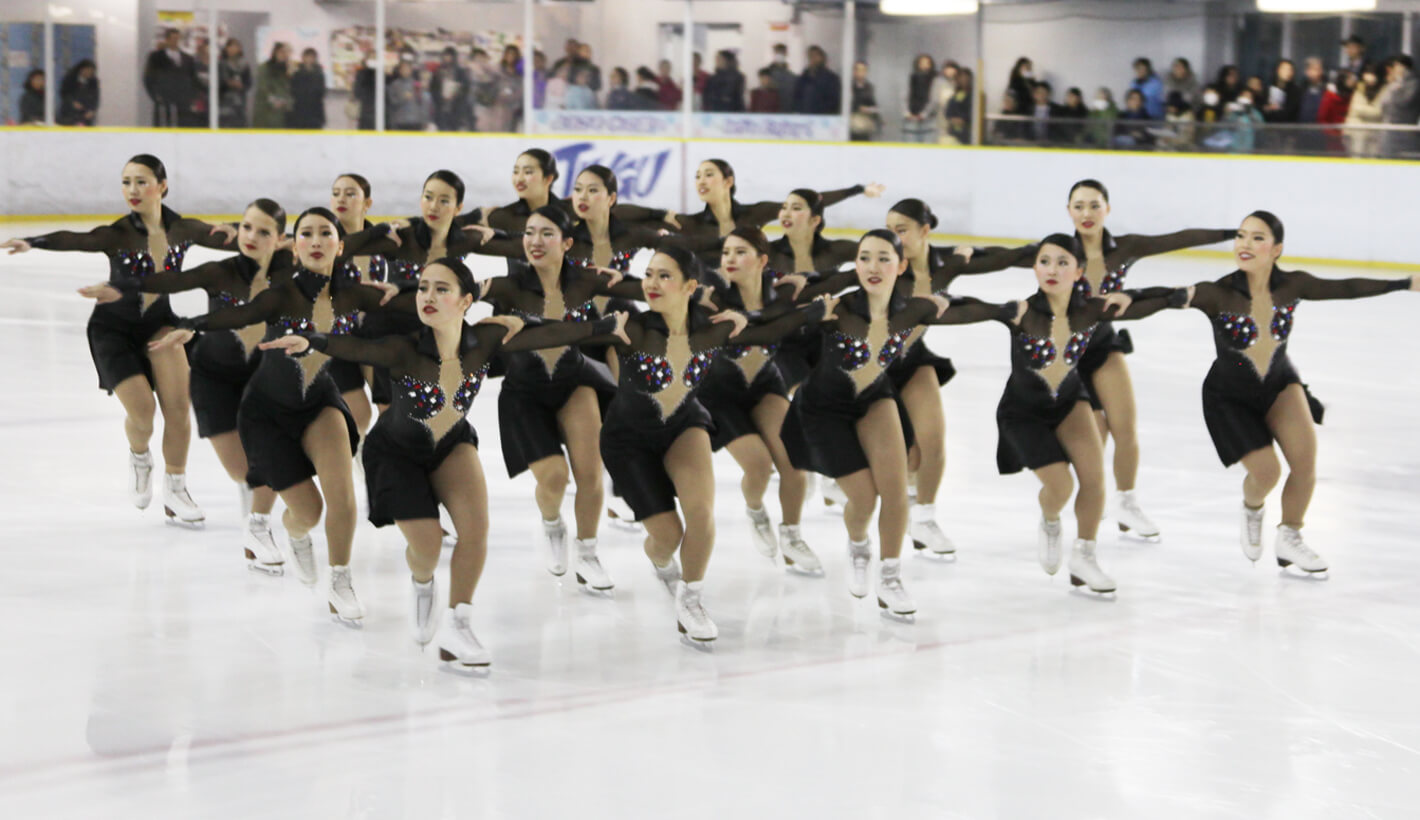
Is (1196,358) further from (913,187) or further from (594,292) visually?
(913,187)

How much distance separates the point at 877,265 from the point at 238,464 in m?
2.68

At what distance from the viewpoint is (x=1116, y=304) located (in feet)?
20.9

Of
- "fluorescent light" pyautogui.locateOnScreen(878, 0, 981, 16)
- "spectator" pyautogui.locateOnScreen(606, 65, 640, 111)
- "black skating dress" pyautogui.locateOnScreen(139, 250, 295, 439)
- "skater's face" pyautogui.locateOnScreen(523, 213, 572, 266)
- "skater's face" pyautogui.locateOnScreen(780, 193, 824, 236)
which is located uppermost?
"fluorescent light" pyautogui.locateOnScreen(878, 0, 981, 16)

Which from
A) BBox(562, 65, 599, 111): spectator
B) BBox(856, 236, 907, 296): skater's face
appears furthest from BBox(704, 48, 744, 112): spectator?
BBox(856, 236, 907, 296): skater's face

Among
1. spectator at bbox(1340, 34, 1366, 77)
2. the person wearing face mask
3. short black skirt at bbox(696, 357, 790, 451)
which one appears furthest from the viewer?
spectator at bbox(1340, 34, 1366, 77)

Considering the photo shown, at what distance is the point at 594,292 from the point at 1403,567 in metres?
3.39

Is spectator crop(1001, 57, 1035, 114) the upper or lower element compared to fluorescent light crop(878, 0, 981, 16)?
lower

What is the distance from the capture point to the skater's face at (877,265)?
19.5 feet

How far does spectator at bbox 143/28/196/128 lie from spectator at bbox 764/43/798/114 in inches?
261

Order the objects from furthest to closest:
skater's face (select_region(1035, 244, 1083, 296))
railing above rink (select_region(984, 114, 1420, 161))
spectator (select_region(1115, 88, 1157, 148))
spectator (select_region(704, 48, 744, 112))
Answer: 1. spectator (select_region(704, 48, 744, 112))
2. spectator (select_region(1115, 88, 1157, 148))
3. railing above rink (select_region(984, 114, 1420, 161))
4. skater's face (select_region(1035, 244, 1083, 296))

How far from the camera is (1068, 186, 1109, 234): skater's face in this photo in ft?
23.0

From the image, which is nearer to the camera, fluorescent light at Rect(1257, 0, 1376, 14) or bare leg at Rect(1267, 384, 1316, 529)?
bare leg at Rect(1267, 384, 1316, 529)

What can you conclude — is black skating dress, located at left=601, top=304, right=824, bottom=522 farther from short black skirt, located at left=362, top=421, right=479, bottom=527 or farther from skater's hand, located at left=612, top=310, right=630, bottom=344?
short black skirt, located at left=362, top=421, right=479, bottom=527

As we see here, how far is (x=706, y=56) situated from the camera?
19.9m
